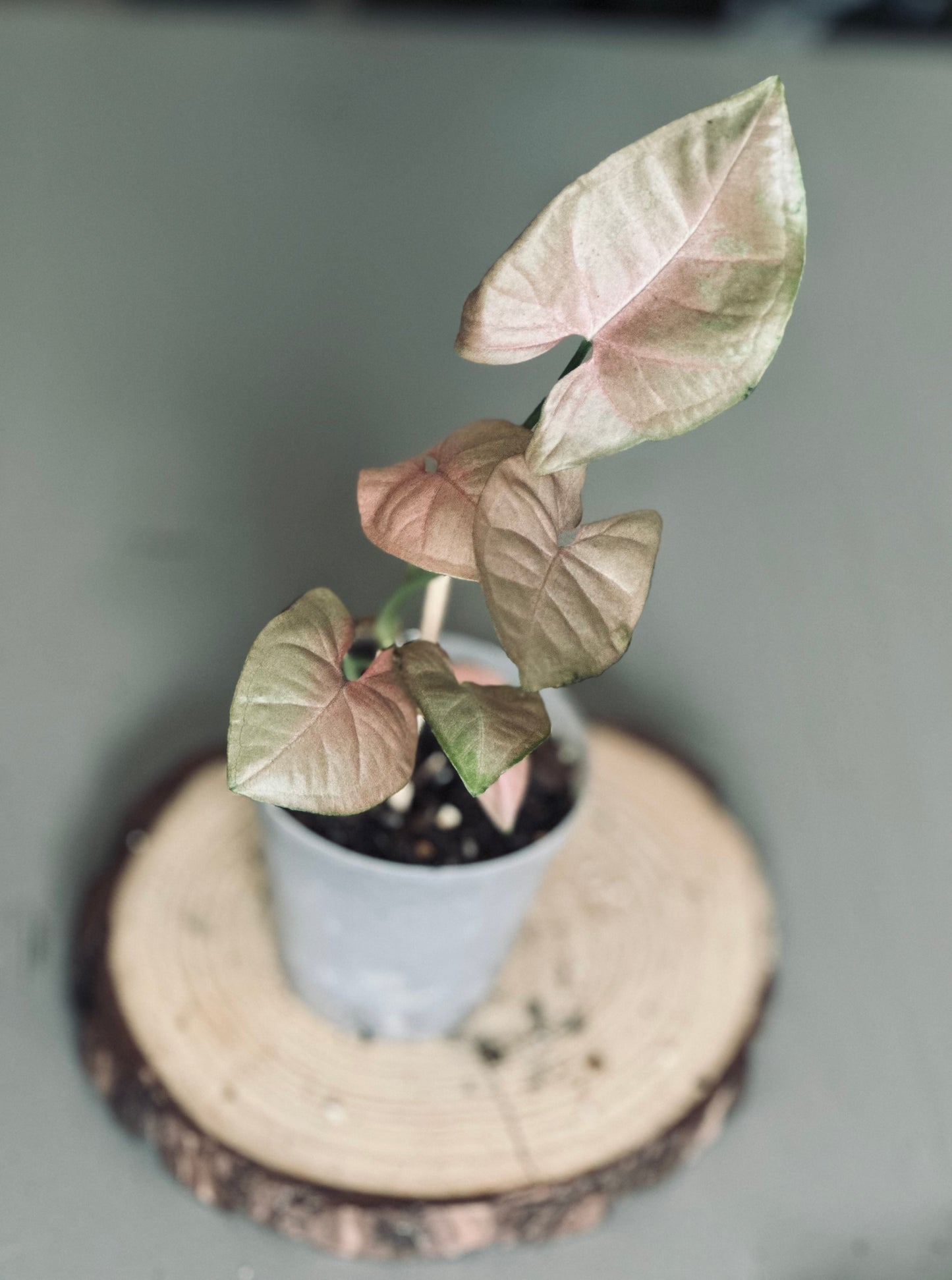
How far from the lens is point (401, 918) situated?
614 mm

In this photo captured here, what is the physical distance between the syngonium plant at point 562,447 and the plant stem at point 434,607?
0.23 ft

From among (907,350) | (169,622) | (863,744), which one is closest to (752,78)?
(907,350)

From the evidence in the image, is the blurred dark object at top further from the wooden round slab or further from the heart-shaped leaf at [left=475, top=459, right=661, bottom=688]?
the heart-shaped leaf at [left=475, top=459, right=661, bottom=688]

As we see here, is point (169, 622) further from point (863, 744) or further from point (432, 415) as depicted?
point (863, 744)

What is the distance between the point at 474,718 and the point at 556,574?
6cm

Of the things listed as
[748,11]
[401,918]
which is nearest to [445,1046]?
[401,918]

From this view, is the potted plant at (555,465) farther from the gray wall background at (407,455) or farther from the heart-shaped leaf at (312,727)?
the gray wall background at (407,455)

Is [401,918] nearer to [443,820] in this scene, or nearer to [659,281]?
[443,820]

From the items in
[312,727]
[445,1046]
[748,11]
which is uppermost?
[748,11]

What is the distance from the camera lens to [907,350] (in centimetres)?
132

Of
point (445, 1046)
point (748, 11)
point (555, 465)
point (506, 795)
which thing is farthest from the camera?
point (748, 11)

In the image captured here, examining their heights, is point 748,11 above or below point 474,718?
above

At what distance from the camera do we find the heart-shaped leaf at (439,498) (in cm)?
44

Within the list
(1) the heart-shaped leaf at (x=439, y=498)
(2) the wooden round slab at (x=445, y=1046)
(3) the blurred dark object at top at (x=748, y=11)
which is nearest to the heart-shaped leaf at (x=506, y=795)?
(1) the heart-shaped leaf at (x=439, y=498)
